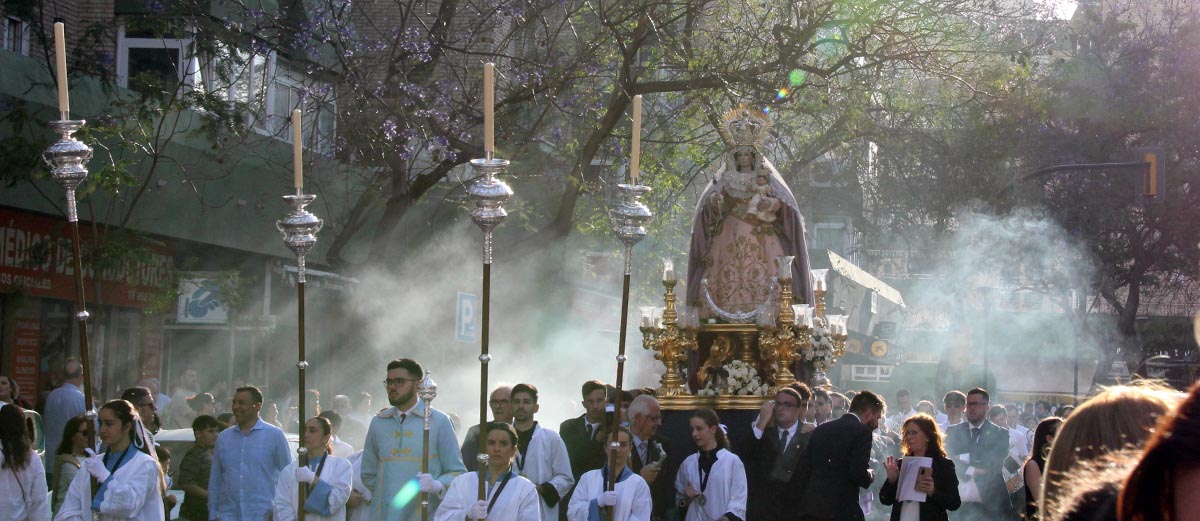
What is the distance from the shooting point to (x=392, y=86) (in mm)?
17984

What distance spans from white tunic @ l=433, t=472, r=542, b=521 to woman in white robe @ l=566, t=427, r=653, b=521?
72 centimetres

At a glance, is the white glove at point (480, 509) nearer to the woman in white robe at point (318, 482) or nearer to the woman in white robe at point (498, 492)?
the woman in white robe at point (498, 492)

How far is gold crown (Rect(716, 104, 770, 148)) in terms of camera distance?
13.4 meters

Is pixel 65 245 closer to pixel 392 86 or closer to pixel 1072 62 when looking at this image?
pixel 392 86

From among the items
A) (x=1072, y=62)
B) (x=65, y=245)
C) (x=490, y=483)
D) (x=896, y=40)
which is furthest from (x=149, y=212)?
(x=1072, y=62)

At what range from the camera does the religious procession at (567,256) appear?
921cm

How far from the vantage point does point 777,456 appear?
35.6 feet

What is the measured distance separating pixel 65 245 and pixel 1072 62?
22.0 meters

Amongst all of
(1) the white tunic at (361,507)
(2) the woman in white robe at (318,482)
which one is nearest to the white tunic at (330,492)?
(2) the woman in white robe at (318,482)

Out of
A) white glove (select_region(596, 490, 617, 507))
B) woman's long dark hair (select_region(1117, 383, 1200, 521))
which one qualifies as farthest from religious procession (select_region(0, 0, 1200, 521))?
white glove (select_region(596, 490, 617, 507))

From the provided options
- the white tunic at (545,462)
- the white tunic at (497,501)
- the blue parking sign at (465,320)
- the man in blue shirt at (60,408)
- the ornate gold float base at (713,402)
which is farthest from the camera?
the blue parking sign at (465,320)

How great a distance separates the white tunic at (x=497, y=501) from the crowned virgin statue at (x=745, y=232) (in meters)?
5.17

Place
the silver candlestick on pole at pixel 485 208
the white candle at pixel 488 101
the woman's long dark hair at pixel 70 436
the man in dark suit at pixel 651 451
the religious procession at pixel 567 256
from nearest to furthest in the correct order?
the white candle at pixel 488 101 → the silver candlestick on pole at pixel 485 208 → the religious procession at pixel 567 256 → the man in dark suit at pixel 651 451 → the woman's long dark hair at pixel 70 436

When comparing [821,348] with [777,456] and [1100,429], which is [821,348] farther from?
[1100,429]
